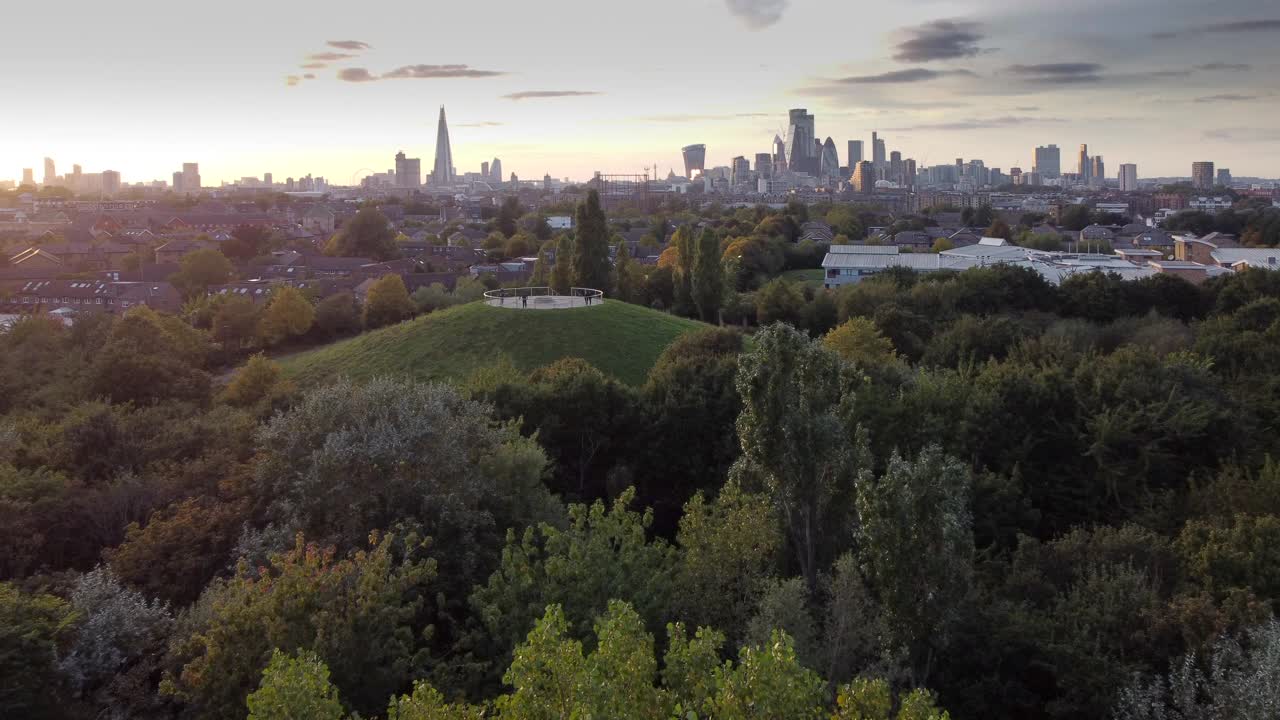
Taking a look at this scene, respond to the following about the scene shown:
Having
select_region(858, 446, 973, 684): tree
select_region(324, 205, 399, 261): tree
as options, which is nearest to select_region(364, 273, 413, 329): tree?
select_region(324, 205, 399, 261): tree

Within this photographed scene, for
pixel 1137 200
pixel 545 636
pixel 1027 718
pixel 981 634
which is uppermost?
pixel 1137 200

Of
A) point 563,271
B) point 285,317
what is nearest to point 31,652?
point 563,271

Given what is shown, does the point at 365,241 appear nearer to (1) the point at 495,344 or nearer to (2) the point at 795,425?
(1) the point at 495,344

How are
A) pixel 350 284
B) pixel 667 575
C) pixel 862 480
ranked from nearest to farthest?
1. pixel 862 480
2. pixel 667 575
3. pixel 350 284

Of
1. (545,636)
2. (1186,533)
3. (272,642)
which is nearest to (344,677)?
(272,642)

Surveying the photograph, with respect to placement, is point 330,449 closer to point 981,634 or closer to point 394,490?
point 394,490

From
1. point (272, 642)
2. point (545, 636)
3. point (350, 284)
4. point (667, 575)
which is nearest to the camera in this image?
point (545, 636)

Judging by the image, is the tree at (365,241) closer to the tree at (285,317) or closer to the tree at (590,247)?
the tree at (285,317)
